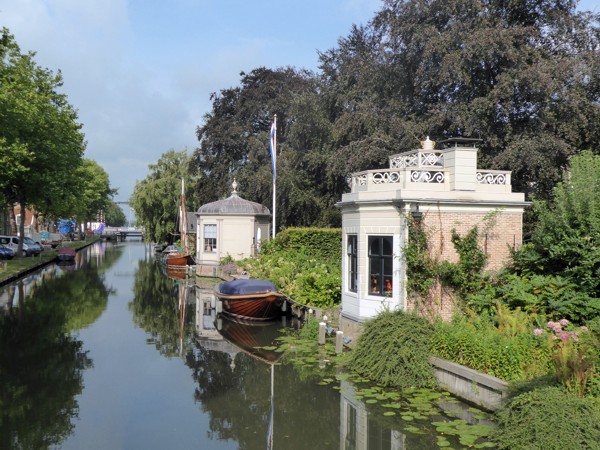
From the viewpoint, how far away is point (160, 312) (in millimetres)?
25203

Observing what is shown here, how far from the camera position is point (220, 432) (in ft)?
34.1

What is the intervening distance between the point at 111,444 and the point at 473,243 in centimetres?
993

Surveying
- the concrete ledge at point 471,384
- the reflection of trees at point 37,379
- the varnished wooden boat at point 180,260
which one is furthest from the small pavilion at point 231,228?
the concrete ledge at point 471,384

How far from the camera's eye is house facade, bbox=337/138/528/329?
14.6 meters

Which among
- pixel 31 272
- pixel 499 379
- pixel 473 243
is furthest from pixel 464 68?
pixel 31 272

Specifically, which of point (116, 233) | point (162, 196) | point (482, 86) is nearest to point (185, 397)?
point (482, 86)

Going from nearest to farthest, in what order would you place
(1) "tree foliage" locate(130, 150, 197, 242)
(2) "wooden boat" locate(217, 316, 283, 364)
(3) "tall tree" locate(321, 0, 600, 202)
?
(2) "wooden boat" locate(217, 316, 283, 364), (3) "tall tree" locate(321, 0, 600, 202), (1) "tree foliage" locate(130, 150, 197, 242)

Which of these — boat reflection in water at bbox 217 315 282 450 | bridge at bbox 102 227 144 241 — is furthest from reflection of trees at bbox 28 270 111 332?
bridge at bbox 102 227 144 241

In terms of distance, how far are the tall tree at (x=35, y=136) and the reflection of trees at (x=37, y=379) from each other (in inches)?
601

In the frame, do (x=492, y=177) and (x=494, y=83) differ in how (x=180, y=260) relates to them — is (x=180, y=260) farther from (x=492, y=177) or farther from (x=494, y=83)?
(x=492, y=177)

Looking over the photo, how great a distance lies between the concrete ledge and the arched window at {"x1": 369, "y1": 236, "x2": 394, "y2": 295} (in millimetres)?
3181

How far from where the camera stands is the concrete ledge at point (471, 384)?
10.2 m

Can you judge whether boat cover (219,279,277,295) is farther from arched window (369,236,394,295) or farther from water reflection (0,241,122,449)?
arched window (369,236,394,295)

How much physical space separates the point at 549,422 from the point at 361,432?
3.67 m
